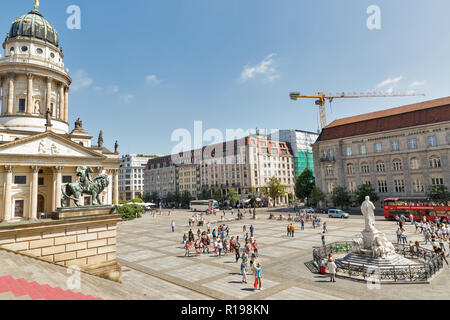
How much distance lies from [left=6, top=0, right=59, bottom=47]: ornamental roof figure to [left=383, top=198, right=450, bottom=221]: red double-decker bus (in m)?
70.4

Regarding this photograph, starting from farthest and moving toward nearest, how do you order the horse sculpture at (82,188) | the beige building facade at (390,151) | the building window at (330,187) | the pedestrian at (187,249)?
1. the building window at (330,187)
2. the beige building facade at (390,151)
3. the pedestrian at (187,249)
4. the horse sculpture at (82,188)

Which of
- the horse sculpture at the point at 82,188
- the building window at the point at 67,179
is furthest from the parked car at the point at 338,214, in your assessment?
the building window at the point at 67,179

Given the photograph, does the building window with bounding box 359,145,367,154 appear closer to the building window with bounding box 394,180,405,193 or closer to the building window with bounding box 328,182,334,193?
the building window with bounding box 394,180,405,193

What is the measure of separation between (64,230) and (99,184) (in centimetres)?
331

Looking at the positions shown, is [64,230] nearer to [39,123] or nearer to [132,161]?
[39,123]

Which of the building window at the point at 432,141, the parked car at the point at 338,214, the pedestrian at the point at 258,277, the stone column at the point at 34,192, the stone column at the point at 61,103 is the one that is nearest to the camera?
the pedestrian at the point at 258,277

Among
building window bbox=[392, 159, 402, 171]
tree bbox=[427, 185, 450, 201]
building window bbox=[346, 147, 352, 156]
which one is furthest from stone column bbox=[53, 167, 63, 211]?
building window bbox=[392, 159, 402, 171]

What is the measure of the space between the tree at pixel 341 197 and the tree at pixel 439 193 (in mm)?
15388

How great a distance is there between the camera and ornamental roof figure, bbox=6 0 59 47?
51.9 m

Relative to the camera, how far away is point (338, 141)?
65.2 m

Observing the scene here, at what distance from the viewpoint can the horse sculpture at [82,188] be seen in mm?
15438

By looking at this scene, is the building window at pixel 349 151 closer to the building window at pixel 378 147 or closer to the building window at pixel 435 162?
the building window at pixel 378 147
